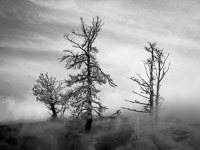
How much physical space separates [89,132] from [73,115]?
11.8 ft

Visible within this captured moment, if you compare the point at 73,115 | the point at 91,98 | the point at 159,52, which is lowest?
the point at 73,115

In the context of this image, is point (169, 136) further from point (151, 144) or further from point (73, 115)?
point (73, 115)

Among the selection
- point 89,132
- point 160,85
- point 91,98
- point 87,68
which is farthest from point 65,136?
point 160,85

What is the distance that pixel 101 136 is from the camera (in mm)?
26625

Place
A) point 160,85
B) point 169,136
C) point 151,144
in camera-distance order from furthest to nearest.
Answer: point 160,85 → point 169,136 → point 151,144

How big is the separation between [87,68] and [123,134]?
30.7 feet

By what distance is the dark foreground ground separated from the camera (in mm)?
22547

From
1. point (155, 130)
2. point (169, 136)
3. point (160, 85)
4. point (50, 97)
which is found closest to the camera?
point (169, 136)

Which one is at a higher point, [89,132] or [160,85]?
[160,85]

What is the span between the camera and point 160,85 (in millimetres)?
30609

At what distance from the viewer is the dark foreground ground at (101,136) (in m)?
22.5

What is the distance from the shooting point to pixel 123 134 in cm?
2638

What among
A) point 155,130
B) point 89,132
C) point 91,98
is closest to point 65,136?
point 89,132

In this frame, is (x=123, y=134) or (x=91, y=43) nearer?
(x=123, y=134)
